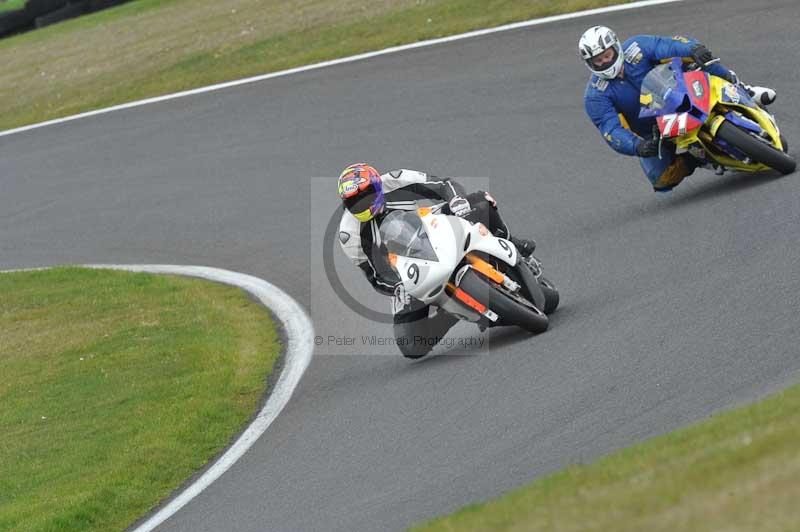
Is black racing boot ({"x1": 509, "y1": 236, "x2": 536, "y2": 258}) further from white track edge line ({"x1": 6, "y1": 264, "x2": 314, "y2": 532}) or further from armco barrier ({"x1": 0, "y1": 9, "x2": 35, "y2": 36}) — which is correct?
armco barrier ({"x1": 0, "y1": 9, "x2": 35, "y2": 36})

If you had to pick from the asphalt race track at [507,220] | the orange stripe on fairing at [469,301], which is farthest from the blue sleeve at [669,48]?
the orange stripe on fairing at [469,301]

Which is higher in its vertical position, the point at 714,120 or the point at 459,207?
the point at 459,207

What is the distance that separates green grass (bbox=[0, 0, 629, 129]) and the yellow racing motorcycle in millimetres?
7520

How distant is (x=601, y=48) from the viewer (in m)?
11.0

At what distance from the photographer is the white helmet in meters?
11.0

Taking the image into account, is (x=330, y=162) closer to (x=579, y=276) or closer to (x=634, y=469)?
(x=579, y=276)

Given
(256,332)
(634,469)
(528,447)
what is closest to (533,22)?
(256,332)

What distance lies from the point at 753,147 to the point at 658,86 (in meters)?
1.00

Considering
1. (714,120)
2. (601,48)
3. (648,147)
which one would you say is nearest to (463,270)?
(648,147)

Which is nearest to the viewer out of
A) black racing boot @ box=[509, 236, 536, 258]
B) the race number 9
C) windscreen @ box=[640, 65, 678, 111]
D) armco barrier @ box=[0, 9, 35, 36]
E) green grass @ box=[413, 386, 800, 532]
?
green grass @ box=[413, 386, 800, 532]

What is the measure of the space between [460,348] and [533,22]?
8.95 metres

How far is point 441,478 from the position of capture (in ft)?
23.5

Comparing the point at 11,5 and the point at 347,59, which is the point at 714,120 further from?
the point at 11,5

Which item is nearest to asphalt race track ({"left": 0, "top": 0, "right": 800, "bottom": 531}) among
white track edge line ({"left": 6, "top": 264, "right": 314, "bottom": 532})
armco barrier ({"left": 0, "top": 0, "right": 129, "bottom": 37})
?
white track edge line ({"left": 6, "top": 264, "right": 314, "bottom": 532})
